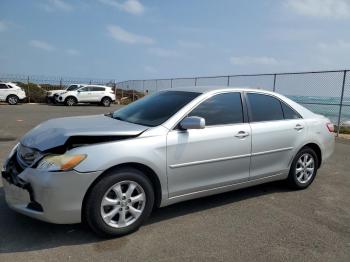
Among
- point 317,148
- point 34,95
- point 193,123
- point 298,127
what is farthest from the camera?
point 34,95

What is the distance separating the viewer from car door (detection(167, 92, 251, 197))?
13.8ft

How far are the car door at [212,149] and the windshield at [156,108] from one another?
0.73ft

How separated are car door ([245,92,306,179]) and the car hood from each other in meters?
1.65

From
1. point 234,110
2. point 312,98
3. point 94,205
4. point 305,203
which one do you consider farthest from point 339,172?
point 312,98

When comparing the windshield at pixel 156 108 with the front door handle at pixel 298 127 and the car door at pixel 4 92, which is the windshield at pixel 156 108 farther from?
the car door at pixel 4 92

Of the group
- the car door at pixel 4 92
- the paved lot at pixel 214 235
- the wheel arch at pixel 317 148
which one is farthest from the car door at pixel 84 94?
A: the wheel arch at pixel 317 148

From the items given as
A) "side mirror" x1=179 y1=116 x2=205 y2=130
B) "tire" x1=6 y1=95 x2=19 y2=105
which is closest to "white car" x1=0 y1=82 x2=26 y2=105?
"tire" x1=6 y1=95 x2=19 y2=105

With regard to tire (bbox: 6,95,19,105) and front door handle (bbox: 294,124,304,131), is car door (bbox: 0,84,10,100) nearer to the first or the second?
tire (bbox: 6,95,19,105)

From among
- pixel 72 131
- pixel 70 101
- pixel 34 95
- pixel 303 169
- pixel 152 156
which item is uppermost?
pixel 72 131

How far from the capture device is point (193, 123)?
164 inches

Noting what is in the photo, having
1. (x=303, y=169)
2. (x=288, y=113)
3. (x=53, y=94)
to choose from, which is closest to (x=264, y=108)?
(x=288, y=113)

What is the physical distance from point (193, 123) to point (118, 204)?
3.88 feet

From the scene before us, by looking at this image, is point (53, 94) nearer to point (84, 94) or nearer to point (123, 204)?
point (84, 94)

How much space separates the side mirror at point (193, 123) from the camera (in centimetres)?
417
